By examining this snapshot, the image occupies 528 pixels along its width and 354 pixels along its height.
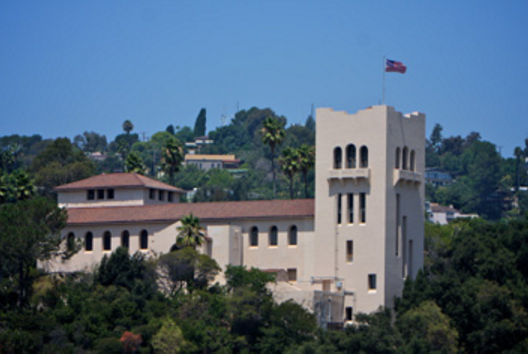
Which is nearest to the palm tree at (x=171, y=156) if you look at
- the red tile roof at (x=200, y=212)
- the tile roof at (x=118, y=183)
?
the tile roof at (x=118, y=183)

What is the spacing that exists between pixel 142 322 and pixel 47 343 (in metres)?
6.24

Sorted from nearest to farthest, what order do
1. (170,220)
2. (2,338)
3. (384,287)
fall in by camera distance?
(2,338) → (384,287) → (170,220)

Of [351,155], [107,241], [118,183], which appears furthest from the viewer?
[118,183]

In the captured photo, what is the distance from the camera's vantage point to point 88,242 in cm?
9069

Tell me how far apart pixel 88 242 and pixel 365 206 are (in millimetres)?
20609

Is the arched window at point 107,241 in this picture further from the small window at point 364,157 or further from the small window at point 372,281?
the small window at point 372,281

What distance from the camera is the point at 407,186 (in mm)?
85000

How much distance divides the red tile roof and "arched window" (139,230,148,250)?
3.21ft

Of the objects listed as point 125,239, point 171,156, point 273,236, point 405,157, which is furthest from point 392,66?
point 171,156

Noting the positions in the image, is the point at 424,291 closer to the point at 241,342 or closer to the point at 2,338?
the point at 241,342

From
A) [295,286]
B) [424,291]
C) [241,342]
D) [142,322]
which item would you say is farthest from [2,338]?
[424,291]

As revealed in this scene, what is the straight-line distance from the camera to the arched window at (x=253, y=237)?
287 feet

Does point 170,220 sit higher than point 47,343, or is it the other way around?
point 170,220

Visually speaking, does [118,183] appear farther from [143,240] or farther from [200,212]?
[200,212]
